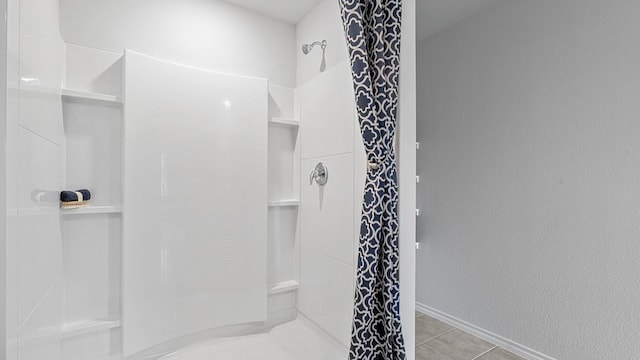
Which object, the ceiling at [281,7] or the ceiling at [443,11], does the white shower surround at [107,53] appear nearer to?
the ceiling at [281,7]

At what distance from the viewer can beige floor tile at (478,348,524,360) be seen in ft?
6.21

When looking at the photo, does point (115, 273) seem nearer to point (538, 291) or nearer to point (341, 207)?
point (341, 207)

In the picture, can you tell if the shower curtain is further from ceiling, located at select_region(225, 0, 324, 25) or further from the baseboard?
the baseboard

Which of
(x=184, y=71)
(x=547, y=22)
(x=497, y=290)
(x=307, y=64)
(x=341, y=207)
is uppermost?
(x=547, y=22)

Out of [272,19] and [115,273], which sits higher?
[272,19]

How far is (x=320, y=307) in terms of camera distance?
5.34ft

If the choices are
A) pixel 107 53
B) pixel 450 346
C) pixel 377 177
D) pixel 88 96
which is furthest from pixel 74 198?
pixel 450 346

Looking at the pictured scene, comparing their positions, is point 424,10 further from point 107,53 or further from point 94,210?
point 94,210

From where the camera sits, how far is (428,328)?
7.54 feet

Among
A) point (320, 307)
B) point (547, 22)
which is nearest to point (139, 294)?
point (320, 307)

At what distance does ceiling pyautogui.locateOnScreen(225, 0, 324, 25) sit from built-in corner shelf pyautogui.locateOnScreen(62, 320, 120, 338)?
68.8 inches

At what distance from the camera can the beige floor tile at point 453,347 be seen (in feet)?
6.28

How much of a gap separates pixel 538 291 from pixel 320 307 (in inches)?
54.9

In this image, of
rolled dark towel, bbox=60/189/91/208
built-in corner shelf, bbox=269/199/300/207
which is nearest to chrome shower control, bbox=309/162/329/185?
built-in corner shelf, bbox=269/199/300/207
